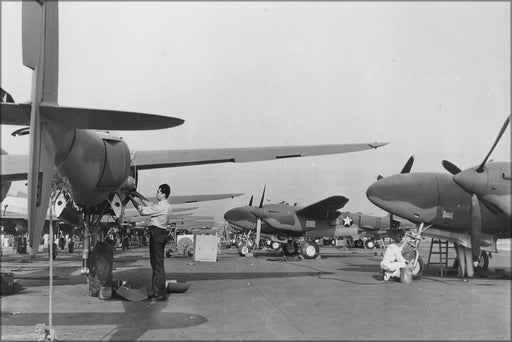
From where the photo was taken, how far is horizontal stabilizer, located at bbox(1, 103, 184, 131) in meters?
5.67

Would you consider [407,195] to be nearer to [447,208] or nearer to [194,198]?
[447,208]

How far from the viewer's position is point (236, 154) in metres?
11.5

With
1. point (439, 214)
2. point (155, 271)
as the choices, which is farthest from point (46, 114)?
point (439, 214)

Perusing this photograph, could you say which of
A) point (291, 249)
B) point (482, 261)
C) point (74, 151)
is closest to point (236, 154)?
point (74, 151)

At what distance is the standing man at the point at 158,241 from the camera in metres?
8.43

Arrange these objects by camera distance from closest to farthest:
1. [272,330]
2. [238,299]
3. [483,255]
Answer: [272,330] < [238,299] < [483,255]

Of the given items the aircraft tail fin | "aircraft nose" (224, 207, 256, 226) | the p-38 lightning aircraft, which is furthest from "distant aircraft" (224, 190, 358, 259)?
the aircraft tail fin

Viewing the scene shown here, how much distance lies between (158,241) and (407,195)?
7.50 m

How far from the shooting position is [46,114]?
19.0ft

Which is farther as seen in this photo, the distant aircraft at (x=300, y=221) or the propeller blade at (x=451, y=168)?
the distant aircraft at (x=300, y=221)

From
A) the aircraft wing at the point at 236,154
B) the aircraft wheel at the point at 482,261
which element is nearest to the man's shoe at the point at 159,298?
the aircraft wing at the point at 236,154

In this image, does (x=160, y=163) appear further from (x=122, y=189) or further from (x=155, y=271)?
(x=155, y=271)

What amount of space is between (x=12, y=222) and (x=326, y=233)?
24.2 meters

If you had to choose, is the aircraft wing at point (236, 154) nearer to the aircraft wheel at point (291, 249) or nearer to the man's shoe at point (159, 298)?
the man's shoe at point (159, 298)
